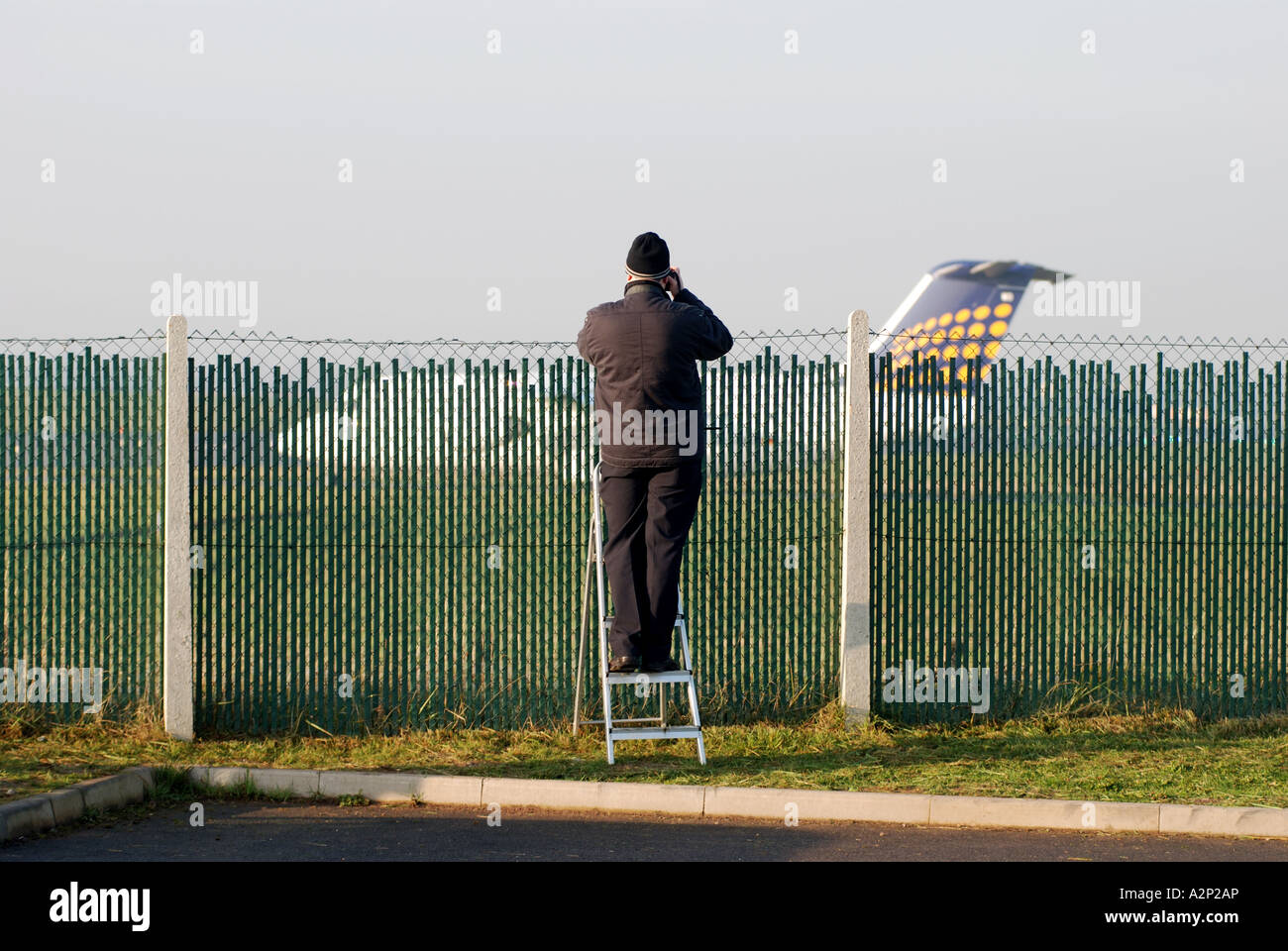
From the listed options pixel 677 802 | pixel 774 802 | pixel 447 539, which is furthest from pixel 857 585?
pixel 447 539

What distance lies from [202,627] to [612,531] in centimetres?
266

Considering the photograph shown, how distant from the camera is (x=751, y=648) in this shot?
877 cm

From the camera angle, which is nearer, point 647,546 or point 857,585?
point 647,546

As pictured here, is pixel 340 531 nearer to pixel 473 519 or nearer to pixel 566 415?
pixel 473 519

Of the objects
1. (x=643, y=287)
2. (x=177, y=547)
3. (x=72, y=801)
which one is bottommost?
(x=72, y=801)

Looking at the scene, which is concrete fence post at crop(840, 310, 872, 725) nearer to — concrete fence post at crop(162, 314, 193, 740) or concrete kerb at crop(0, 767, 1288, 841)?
concrete kerb at crop(0, 767, 1288, 841)

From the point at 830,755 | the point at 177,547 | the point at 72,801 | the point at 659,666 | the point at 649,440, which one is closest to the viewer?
the point at 72,801

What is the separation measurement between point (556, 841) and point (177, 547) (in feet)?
11.0

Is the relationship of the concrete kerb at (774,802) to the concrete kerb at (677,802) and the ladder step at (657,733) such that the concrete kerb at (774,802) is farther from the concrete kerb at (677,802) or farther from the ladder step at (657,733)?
the ladder step at (657,733)

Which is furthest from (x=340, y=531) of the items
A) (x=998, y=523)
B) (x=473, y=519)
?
(x=998, y=523)

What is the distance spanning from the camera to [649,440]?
779cm

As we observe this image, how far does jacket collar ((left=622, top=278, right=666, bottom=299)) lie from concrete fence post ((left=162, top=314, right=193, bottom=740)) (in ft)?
8.95

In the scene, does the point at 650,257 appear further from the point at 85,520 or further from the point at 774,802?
the point at 85,520

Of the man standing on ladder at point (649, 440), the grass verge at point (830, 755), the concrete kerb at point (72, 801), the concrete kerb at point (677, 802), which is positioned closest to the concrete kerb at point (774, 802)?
the concrete kerb at point (677, 802)
